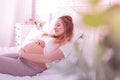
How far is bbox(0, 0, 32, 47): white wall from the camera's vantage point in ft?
12.9

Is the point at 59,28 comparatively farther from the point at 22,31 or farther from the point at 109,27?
the point at 109,27

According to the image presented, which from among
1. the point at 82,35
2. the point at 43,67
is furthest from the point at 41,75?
the point at 82,35

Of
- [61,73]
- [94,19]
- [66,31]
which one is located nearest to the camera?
[94,19]

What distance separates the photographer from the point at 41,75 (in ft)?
6.77

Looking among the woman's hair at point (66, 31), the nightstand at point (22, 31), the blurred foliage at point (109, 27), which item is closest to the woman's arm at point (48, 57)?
the woman's hair at point (66, 31)

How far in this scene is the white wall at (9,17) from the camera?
3.92 meters

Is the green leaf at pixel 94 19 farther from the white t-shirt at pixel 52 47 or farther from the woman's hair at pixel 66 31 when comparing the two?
the woman's hair at pixel 66 31

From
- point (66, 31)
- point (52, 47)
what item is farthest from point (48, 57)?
point (66, 31)

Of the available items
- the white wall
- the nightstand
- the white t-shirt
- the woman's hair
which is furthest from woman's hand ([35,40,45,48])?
the white wall

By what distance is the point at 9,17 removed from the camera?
3943 mm

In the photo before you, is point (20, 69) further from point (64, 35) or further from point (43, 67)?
point (64, 35)

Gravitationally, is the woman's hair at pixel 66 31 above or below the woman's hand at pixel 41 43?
above

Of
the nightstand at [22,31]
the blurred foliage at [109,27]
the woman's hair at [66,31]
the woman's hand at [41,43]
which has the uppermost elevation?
the blurred foliage at [109,27]

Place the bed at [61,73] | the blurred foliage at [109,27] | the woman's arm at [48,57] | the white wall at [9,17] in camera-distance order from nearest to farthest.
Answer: the blurred foliage at [109,27], the bed at [61,73], the woman's arm at [48,57], the white wall at [9,17]
